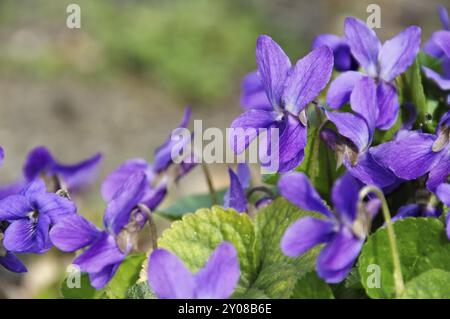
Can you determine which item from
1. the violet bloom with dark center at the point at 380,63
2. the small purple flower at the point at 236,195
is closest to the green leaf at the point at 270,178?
the small purple flower at the point at 236,195

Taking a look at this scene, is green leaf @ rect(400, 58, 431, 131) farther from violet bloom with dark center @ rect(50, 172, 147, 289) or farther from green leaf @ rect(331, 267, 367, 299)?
violet bloom with dark center @ rect(50, 172, 147, 289)

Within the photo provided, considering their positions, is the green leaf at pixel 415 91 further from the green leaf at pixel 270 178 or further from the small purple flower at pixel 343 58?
the green leaf at pixel 270 178

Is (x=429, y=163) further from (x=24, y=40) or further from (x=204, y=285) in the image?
(x=24, y=40)

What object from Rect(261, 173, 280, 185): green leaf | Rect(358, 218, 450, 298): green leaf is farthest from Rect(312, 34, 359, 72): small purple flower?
Rect(358, 218, 450, 298): green leaf

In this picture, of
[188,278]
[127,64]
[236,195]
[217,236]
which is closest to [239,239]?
[217,236]

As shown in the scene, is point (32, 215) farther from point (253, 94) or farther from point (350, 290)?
point (253, 94)
